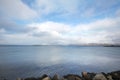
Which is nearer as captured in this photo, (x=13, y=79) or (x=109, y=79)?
(x=109, y=79)

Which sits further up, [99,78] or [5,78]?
[99,78]

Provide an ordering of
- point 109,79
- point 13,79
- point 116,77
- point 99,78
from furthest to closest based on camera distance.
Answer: point 13,79, point 116,77, point 109,79, point 99,78

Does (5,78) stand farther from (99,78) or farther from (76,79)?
(99,78)

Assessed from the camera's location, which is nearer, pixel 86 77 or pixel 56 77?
pixel 56 77

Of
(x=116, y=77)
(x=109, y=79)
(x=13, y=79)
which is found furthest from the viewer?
(x=13, y=79)

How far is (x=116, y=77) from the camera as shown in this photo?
17.0 metres

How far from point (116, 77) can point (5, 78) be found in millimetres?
17132

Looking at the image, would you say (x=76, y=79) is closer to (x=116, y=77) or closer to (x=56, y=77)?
(x=56, y=77)

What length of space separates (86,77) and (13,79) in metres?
11.7

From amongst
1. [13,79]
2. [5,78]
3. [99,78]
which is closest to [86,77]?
[99,78]

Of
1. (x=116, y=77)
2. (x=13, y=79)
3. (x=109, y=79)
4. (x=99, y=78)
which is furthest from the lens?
(x=13, y=79)

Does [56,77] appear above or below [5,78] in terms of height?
above

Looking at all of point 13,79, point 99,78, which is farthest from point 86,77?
point 13,79

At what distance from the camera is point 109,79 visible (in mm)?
15047
